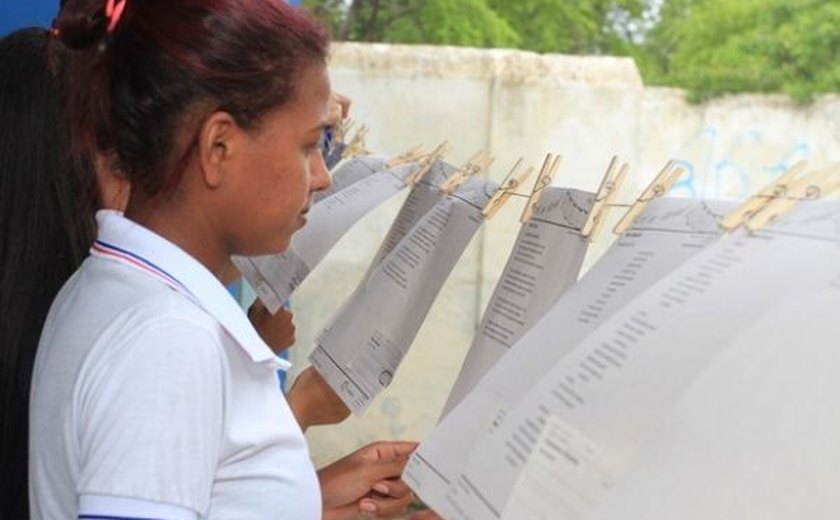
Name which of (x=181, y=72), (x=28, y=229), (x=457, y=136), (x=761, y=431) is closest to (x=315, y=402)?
(x=28, y=229)

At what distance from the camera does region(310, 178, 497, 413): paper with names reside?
5.70 feet

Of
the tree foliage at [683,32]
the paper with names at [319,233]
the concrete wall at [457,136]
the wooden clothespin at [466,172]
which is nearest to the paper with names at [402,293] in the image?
the wooden clothespin at [466,172]

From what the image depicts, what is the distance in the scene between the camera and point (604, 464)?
3.06 feet

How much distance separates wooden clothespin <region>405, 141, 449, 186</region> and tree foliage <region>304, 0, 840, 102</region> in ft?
15.4

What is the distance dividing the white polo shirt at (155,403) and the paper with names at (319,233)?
33.1 inches

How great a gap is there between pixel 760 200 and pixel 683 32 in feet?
29.4

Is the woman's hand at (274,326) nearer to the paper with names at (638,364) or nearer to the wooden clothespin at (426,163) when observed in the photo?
the wooden clothespin at (426,163)

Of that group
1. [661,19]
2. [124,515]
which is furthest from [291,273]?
[661,19]

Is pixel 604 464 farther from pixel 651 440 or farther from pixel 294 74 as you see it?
pixel 294 74

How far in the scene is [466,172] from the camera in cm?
183

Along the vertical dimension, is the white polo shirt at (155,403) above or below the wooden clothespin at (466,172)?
below

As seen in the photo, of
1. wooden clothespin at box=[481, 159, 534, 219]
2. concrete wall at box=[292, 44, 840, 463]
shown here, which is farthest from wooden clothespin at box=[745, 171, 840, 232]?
concrete wall at box=[292, 44, 840, 463]

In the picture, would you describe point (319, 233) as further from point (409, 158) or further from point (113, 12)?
point (113, 12)

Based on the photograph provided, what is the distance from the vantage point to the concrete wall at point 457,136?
5.39 metres
